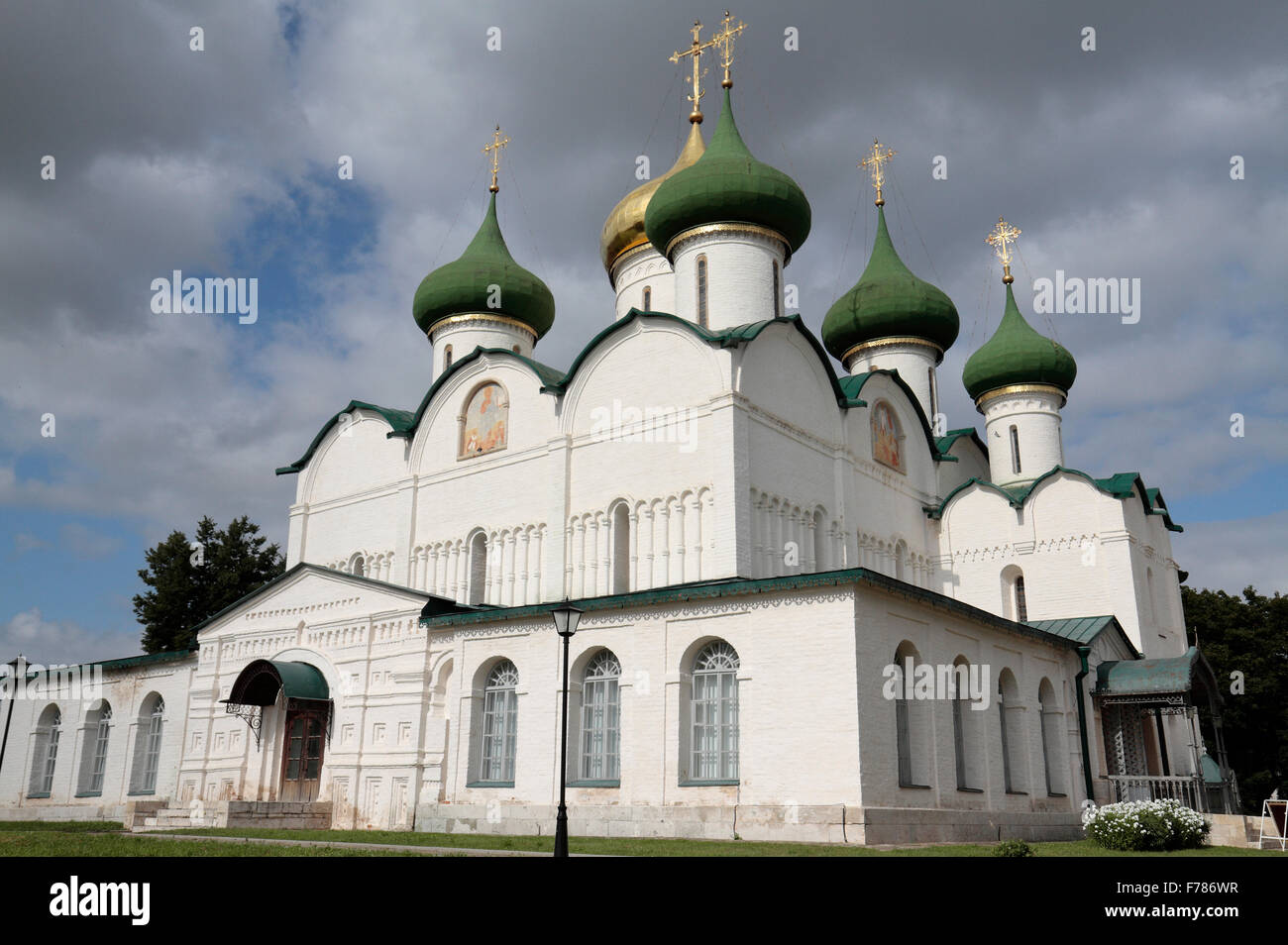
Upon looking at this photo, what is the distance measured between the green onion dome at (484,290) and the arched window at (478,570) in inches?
238

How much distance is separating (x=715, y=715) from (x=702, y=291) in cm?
853

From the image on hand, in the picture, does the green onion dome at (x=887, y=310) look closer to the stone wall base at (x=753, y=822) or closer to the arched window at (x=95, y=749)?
Answer: the stone wall base at (x=753, y=822)

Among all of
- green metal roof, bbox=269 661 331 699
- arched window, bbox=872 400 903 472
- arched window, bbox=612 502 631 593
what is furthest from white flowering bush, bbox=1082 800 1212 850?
green metal roof, bbox=269 661 331 699

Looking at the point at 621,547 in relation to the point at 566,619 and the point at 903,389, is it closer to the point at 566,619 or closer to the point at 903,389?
the point at 566,619

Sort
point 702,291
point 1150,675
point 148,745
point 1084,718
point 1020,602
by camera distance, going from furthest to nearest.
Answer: point 1020,602 → point 148,745 → point 702,291 → point 1084,718 → point 1150,675

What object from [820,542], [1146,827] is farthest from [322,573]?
[1146,827]

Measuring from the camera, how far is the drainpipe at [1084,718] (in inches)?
703

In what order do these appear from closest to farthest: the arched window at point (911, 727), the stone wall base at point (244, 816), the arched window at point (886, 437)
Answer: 1. the arched window at point (911, 727)
2. the stone wall base at point (244, 816)
3. the arched window at point (886, 437)

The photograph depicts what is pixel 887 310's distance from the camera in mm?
24547

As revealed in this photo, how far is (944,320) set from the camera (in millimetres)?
24625

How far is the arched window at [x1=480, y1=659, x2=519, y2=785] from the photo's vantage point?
1547cm

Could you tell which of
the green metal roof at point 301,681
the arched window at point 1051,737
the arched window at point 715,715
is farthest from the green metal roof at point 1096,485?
the green metal roof at point 301,681
